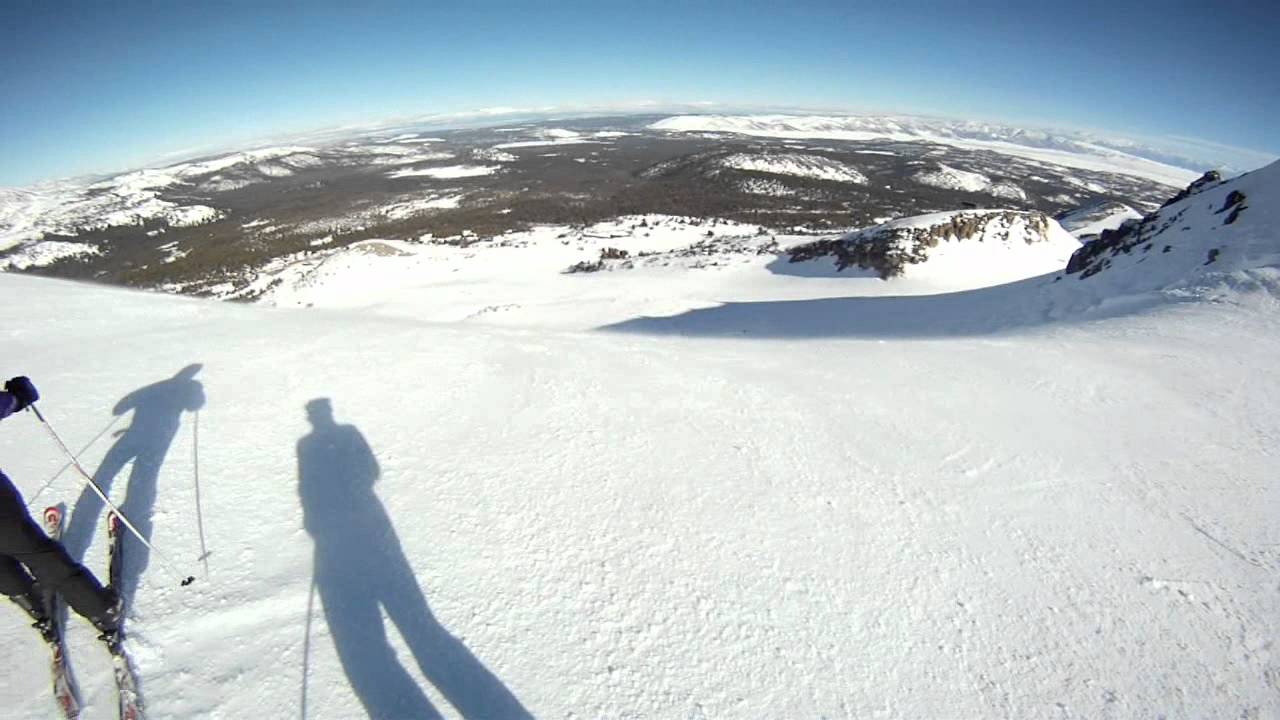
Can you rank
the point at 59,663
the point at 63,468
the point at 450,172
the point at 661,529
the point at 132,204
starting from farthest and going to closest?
the point at 450,172 < the point at 132,204 < the point at 63,468 < the point at 661,529 < the point at 59,663

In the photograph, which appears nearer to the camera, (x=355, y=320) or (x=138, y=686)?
(x=138, y=686)

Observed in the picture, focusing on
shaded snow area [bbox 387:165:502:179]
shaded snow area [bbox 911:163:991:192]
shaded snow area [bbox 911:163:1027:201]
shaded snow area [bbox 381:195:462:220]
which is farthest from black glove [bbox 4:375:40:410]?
shaded snow area [bbox 387:165:502:179]

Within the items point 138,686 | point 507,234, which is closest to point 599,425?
point 138,686

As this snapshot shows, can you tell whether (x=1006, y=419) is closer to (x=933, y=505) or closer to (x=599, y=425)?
(x=933, y=505)

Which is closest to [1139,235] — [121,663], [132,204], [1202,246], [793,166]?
[1202,246]

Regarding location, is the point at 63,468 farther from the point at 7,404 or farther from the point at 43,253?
the point at 43,253
